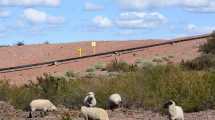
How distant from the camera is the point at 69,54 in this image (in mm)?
69188

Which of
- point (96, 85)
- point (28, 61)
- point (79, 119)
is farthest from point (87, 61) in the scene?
point (79, 119)

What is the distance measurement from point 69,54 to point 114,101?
42.6 m

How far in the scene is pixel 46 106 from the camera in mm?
25609

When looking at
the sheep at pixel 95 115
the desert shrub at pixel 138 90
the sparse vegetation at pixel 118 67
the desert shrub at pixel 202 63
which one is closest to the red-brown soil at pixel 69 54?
the sparse vegetation at pixel 118 67

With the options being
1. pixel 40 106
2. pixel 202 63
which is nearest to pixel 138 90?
pixel 40 106

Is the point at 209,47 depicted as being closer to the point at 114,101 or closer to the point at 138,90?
the point at 138,90

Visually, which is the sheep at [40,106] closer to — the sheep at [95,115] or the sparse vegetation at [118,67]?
the sheep at [95,115]

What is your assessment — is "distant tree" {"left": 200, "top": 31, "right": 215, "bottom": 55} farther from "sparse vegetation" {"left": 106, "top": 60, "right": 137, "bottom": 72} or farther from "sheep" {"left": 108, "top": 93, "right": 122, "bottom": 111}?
"sheep" {"left": 108, "top": 93, "right": 122, "bottom": 111}

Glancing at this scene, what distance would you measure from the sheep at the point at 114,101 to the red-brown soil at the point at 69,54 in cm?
1914

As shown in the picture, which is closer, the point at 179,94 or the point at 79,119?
the point at 79,119

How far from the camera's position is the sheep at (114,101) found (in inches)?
1056

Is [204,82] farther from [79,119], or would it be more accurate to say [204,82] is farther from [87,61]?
[87,61]

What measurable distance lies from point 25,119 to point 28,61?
44.3m

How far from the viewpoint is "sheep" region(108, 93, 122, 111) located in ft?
88.0
